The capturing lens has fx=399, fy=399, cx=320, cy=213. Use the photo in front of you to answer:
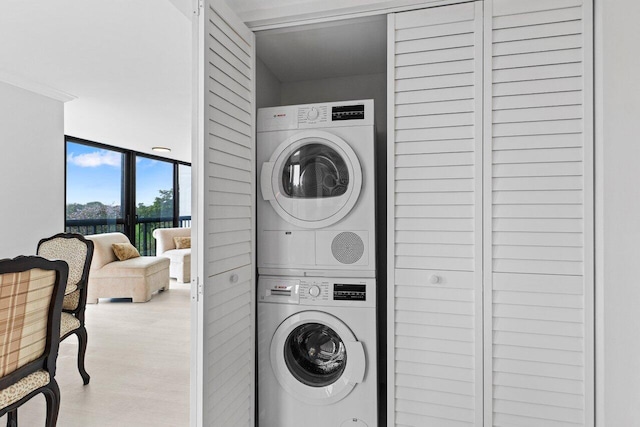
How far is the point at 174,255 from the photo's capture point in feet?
21.5

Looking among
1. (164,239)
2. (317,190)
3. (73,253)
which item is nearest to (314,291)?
(317,190)

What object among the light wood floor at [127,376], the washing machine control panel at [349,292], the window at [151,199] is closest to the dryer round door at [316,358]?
the washing machine control panel at [349,292]

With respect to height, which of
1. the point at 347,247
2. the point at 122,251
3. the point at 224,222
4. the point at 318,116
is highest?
the point at 318,116

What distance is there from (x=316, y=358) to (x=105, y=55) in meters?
2.75

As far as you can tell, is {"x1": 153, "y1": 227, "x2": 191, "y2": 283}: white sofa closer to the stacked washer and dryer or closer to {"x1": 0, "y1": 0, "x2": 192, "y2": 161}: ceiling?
{"x1": 0, "y1": 0, "x2": 192, "y2": 161}: ceiling

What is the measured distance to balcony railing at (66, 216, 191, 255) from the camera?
5.90m

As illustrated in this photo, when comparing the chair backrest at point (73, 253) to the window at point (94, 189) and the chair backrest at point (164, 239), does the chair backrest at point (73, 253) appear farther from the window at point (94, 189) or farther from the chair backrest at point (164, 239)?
the chair backrest at point (164, 239)

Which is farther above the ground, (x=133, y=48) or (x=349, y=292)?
(x=133, y=48)
